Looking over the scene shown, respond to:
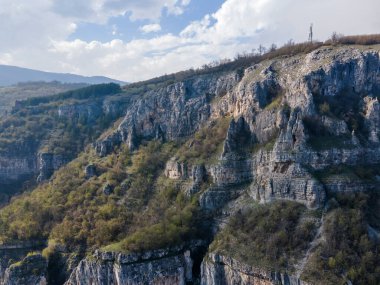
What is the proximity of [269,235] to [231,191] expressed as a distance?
13289mm

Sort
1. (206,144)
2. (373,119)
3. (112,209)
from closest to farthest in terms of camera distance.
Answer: (373,119) < (112,209) < (206,144)

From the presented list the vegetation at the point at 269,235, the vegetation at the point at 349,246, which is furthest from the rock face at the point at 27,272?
the vegetation at the point at 349,246

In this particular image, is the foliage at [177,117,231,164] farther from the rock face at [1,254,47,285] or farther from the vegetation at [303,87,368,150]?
the rock face at [1,254,47,285]

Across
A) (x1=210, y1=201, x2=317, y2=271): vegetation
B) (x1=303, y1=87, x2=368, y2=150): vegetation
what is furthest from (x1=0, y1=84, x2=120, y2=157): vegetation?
(x1=303, y1=87, x2=368, y2=150): vegetation

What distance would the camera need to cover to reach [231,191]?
234 ft

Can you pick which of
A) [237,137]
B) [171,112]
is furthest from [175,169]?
[171,112]

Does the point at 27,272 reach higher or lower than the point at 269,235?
lower

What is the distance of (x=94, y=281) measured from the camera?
213 ft

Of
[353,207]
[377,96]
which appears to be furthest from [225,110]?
[353,207]

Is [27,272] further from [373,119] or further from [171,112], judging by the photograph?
[373,119]

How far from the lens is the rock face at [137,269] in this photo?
205 feet

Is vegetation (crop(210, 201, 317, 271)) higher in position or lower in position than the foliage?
lower

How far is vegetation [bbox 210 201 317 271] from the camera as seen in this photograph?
185 ft

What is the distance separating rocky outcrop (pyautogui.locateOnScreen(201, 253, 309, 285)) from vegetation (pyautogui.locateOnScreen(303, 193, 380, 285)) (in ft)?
10.9
